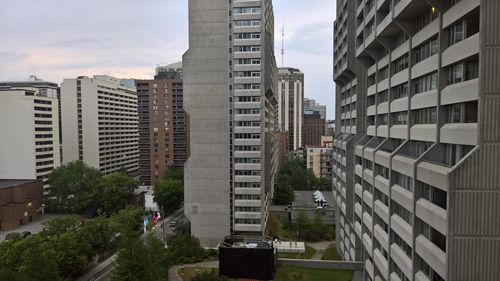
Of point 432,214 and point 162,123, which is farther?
point 162,123

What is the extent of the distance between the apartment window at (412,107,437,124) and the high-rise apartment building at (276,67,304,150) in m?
152

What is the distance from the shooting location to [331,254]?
2140 inches

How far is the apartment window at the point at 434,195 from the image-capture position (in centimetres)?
1773

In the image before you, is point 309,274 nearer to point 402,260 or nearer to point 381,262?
point 381,262

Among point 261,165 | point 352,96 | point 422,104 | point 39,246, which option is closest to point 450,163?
point 422,104

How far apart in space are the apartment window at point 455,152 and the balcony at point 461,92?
2.15 meters

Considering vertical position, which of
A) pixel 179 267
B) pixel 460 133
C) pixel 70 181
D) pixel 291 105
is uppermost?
pixel 291 105

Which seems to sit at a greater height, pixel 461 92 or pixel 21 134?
pixel 461 92

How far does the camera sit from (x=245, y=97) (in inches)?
2167

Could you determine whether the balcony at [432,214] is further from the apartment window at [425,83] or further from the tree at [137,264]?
A: the tree at [137,264]

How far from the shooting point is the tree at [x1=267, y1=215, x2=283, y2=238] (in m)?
62.2

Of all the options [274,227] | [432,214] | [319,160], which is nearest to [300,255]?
[274,227]

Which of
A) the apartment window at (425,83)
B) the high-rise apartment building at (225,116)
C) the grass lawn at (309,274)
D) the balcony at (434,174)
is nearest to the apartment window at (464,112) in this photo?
the balcony at (434,174)

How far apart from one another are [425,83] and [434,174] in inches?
263
